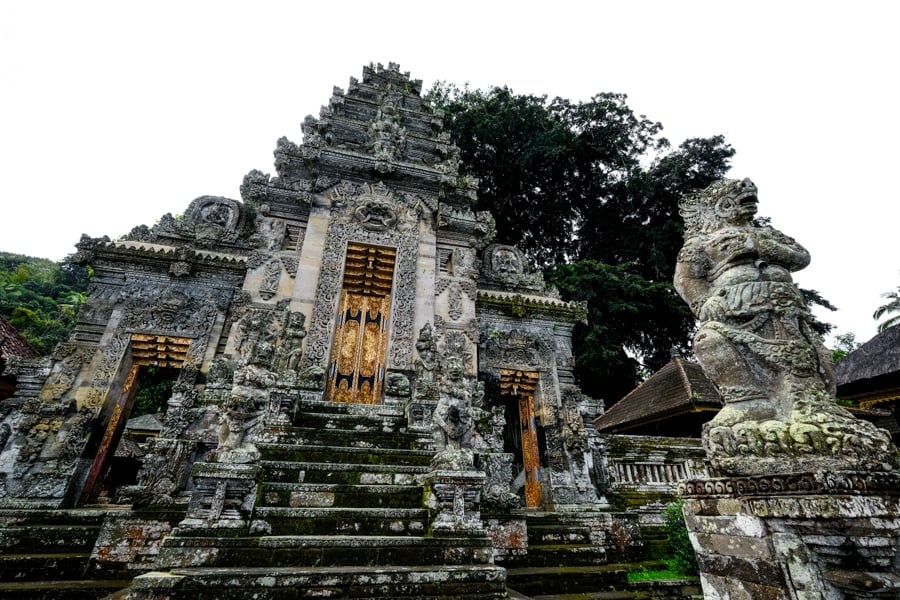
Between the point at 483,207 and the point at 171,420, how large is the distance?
1852cm

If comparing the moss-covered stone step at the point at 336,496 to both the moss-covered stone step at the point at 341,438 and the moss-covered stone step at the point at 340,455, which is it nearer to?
the moss-covered stone step at the point at 340,455

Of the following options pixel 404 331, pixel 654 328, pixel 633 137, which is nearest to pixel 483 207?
pixel 633 137

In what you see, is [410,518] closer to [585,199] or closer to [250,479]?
[250,479]

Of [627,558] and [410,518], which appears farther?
[627,558]

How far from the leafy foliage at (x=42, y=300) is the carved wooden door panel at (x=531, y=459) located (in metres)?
21.9

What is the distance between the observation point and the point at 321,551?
3.83 meters

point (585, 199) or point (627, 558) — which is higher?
point (585, 199)

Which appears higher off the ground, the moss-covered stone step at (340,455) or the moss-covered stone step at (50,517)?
the moss-covered stone step at (340,455)

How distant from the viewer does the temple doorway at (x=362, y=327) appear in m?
8.27

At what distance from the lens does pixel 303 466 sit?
496 cm

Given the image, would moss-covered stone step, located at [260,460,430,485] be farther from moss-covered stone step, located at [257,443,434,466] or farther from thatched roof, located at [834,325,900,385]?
thatched roof, located at [834,325,900,385]

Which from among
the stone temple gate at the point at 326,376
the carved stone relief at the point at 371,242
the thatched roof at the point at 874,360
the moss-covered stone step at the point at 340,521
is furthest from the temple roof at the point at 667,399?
the moss-covered stone step at the point at 340,521

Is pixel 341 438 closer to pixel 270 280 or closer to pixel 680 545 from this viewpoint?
pixel 270 280

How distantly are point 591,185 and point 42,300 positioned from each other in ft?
121
